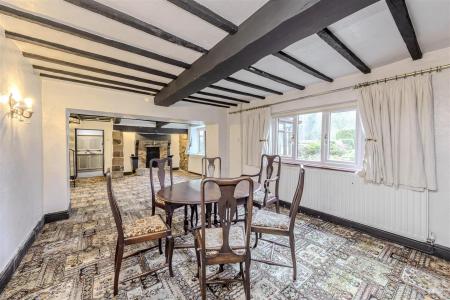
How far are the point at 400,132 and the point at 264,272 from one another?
2.35 meters

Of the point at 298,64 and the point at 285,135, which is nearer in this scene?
the point at 298,64

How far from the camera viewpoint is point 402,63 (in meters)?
2.41

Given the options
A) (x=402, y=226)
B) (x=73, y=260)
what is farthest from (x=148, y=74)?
(x=402, y=226)

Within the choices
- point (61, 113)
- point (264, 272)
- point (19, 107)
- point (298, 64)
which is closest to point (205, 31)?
point (298, 64)

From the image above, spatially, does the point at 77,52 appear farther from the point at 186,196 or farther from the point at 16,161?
the point at 186,196

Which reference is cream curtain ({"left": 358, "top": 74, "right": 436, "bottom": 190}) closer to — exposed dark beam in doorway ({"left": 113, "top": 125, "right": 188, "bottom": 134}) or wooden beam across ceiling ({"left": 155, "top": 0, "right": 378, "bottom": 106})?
wooden beam across ceiling ({"left": 155, "top": 0, "right": 378, "bottom": 106})

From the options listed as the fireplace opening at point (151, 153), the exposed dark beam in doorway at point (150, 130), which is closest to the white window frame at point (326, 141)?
the exposed dark beam in doorway at point (150, 130)

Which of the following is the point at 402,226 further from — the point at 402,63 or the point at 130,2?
the point at 130,2

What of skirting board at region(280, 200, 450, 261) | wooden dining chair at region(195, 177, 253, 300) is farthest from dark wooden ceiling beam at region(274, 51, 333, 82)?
skirting board at region(280, 200, 450, 261)

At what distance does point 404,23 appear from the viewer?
158 centimetres

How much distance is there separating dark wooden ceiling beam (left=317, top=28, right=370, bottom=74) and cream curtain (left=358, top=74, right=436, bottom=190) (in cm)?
43

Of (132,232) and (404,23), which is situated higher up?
(404,23)

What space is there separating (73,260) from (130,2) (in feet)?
8.47

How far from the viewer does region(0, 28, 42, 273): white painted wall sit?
1.77 metres
